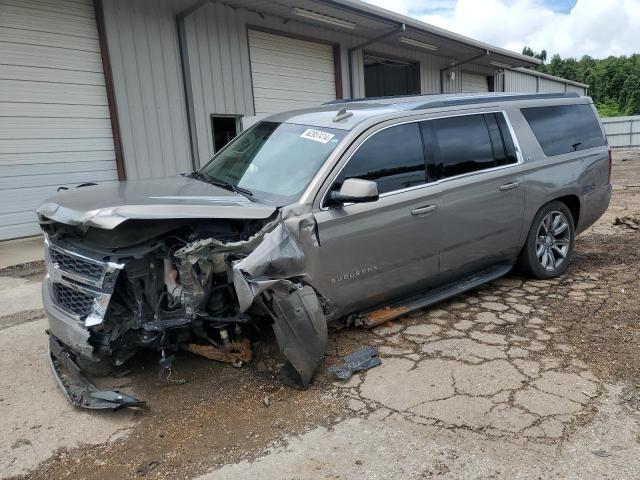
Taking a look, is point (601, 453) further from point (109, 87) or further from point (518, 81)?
point (518, 81)

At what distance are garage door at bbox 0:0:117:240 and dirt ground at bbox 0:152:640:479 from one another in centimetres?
436

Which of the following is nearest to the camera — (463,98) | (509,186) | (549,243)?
(509,186)

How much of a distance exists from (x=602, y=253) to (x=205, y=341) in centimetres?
524

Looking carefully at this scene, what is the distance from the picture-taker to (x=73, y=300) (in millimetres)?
3270

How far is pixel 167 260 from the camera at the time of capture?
3221 mm

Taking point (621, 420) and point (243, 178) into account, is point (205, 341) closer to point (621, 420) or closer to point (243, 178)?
point (243, 178)

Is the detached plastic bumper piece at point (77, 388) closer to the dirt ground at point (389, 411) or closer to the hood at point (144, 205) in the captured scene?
→ the dirt ground at point (389, 411)

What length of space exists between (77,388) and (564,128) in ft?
16.9

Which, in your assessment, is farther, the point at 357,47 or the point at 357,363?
the point at 357,47

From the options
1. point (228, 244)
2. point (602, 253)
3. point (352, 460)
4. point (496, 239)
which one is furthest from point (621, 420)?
point (602, 253)

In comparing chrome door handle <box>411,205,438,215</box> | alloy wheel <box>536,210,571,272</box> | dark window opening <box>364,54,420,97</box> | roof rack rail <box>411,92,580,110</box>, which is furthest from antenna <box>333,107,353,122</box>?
dark window opening <box>364,54,420,97</box>

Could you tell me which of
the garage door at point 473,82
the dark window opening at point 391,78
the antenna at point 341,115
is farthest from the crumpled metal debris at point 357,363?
the garage door at point 473,82

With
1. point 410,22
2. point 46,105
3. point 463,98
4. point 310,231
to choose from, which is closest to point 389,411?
point 310,231

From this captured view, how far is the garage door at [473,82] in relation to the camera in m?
19.6
